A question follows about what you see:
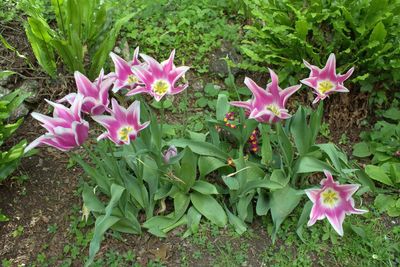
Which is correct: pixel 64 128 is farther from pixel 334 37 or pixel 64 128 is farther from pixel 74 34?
pixel 334 37

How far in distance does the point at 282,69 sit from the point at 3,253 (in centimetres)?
215

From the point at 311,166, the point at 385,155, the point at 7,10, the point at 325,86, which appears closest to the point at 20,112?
the point at 7,10

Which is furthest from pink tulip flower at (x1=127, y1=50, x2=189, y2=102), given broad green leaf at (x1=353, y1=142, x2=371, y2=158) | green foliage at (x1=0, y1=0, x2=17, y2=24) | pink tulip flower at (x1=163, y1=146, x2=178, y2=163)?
green foliage at (x1=0, y1=0, x2=17, y2=24)

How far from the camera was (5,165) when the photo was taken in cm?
302

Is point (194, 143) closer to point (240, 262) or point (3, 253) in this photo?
point (240, 262)

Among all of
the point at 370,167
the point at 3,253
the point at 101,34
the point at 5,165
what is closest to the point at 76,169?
the point at 5,165

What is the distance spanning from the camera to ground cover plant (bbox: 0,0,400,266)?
2.46 meters

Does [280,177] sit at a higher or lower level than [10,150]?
lower

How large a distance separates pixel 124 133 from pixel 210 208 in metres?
0.82

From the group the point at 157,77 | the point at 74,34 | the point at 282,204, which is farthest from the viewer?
the point at 74,34

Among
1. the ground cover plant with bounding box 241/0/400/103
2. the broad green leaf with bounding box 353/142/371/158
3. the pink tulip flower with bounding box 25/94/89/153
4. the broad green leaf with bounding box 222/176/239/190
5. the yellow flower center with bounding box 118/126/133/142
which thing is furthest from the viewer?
the broad green leaf with bounding box 353/142/371/158

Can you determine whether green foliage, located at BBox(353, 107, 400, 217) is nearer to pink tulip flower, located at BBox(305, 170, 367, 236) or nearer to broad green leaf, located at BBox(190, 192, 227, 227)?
pink tulip flower, located at BBox(305, 170, 367, 236)

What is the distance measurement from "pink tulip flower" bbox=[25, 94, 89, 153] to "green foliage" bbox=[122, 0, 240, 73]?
1.67 meters

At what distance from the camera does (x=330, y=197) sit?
8.00 feet
